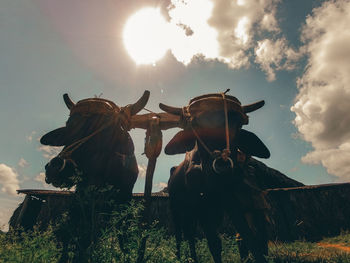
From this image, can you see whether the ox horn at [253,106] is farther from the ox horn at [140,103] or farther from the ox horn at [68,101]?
the ox horn at [68,101]

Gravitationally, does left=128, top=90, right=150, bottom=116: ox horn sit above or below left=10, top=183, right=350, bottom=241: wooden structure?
above

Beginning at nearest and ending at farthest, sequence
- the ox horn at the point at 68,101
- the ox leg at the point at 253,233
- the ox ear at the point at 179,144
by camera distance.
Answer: the ox leg at the point at 253,233
the ox horn at the point at 68,101
the ox ear at the point at 179,144

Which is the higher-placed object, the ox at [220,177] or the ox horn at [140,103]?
the ox horn at [140,103]

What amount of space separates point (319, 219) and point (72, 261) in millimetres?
11709

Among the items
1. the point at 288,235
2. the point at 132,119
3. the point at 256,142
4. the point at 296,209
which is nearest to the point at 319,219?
the point at 296,209

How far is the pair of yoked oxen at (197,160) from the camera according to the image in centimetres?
273

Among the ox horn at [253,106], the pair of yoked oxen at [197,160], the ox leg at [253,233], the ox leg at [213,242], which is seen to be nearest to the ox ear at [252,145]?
the pair of yoked oxen at [197,160]

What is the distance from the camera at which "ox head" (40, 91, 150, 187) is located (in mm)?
3184

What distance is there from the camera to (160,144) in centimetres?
364

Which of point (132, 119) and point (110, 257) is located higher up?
point (132, 119)

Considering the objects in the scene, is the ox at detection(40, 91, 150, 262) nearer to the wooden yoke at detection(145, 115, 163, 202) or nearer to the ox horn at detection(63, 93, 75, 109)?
the ox horn at detection(63, 93, 75, 109)

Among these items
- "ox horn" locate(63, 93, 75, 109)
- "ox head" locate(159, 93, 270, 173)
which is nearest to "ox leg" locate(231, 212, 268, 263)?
"ox head" locate(159, 93, 270, 173)

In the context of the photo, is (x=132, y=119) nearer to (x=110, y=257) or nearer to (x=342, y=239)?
(x=110, y=257)

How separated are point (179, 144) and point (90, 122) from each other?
6.08ft
